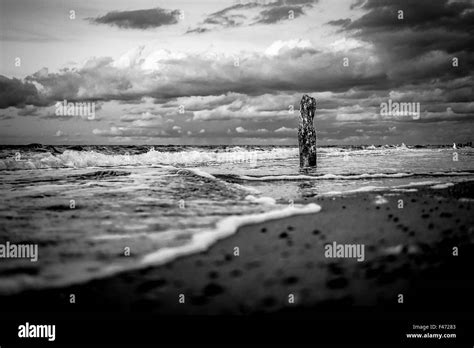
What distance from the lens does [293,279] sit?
283 cm

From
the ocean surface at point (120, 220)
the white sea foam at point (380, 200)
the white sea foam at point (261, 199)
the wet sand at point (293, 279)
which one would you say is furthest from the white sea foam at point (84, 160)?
the wet sand at point (293, 279)

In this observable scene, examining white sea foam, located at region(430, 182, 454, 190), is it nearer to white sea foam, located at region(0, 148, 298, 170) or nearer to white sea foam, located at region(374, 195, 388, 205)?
white sea foam, located at region(374, 195, 388, 205)

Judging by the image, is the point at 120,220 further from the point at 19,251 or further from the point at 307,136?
the point at 307,136

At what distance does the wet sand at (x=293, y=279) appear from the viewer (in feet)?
8.29

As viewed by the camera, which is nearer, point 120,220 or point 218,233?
point 218,233

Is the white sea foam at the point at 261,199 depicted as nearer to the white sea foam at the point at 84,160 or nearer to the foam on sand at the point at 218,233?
the foam on sand at the point at 218,233

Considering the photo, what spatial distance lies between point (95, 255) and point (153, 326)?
1325 mm

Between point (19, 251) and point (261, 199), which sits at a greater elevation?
point (261, 199)

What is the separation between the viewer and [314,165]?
15359 mm

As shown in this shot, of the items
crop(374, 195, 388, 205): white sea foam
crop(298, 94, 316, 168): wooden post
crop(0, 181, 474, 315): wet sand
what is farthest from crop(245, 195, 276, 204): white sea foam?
crop(298, 94, 316, 168): wooden post

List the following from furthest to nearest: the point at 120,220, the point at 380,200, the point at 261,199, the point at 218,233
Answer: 1. the point at 261,199
2. the point at 380,200
3. the point at 120,220
4. the point at 218,233

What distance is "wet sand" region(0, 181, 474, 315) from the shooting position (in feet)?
8.29

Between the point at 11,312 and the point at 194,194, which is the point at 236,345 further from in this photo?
the point at 194,194

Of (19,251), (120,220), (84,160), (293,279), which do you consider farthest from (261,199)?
(84,160)
